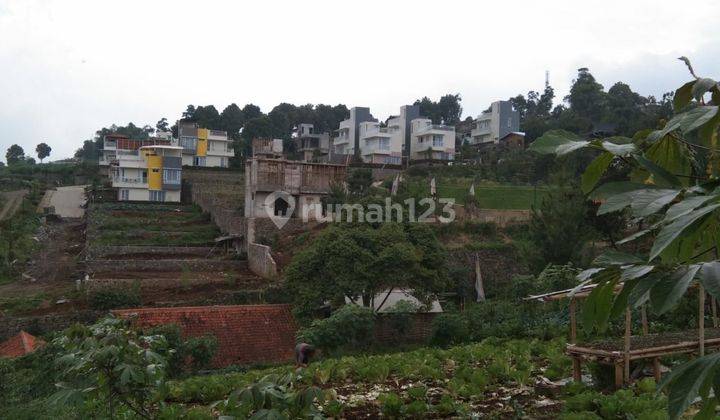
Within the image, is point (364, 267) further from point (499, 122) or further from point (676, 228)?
point (499, 122)

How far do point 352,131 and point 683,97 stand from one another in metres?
43.1

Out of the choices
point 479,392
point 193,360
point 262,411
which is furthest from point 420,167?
point 262,411

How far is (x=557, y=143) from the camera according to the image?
118 cm

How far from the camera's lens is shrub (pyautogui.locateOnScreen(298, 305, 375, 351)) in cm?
1248

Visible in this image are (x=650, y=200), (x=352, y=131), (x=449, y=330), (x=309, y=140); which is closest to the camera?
(x=650, y=200)

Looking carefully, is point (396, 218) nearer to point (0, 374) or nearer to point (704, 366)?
point (0, 374)

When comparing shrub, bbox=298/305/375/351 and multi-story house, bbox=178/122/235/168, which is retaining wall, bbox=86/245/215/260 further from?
multi-story house, bbox=178/122/235/168

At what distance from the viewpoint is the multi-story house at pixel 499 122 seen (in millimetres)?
44344

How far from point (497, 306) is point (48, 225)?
2672cm

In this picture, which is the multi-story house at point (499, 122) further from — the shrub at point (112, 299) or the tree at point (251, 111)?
the shrub at point (112, 299)

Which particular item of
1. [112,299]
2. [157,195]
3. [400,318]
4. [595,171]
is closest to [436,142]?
[157,195]

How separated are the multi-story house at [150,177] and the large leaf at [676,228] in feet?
120

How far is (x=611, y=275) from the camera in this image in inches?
44.2

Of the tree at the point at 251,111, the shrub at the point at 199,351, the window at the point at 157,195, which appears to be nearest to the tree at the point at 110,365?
the shrub at the point at 199,351
